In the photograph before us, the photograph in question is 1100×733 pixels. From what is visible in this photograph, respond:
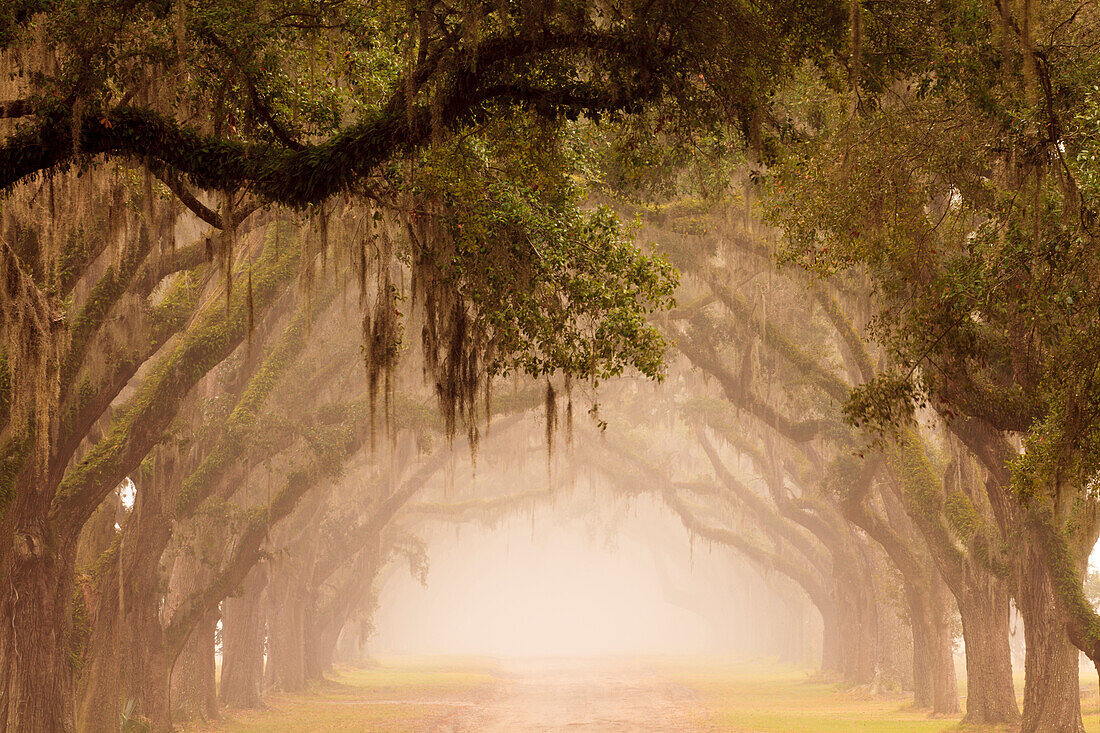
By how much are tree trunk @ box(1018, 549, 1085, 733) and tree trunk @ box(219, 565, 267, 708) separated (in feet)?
56.6

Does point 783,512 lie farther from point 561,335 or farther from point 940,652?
point 561,335

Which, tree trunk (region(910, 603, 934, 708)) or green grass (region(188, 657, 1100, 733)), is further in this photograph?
tree trunk (region(910, 603, 934, 708))

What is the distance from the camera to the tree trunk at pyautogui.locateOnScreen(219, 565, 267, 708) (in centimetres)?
2612

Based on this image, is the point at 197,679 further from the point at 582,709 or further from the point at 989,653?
the point at 989,653

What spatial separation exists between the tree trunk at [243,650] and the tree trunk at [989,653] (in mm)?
15885

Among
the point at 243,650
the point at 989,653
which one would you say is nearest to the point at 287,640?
the point at 243,650

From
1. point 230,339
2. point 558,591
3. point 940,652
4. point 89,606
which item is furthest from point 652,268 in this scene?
point 558,591

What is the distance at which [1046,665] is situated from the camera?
1514cm

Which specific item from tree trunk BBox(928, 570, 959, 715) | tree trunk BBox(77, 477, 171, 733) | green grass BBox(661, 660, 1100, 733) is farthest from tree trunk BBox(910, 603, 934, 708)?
tree trunk BBox(77, 477, 171, 733)

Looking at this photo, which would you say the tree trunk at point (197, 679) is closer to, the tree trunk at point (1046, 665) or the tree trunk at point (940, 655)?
the tree trunk at point (940, 655)

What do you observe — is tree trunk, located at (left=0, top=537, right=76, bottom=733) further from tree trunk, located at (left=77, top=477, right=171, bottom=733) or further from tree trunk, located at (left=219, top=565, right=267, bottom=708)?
tree trunk, located at (left=219, top=565, right=267, bottom=708)

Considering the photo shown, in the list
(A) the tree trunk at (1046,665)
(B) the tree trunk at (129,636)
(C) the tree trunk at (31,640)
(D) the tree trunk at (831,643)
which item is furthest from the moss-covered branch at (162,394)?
(D) the tree trunk at (831,643)

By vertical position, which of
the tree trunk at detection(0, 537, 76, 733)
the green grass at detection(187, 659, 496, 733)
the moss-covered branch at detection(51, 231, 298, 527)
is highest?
the moss-covered branch at detection(51, 231, 298, 527)

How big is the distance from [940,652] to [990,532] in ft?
25.5
